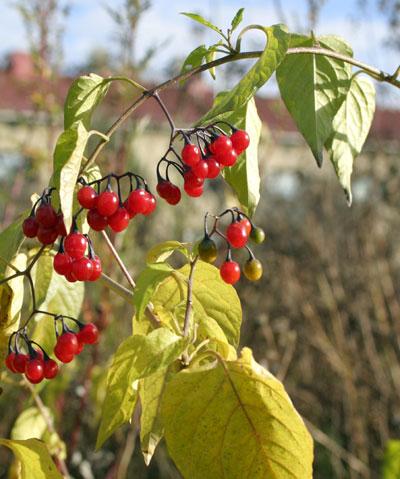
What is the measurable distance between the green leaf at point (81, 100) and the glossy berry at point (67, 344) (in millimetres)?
302

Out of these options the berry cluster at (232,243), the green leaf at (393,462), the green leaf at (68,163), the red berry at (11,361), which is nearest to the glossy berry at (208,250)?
the berry cluster at (232,243)

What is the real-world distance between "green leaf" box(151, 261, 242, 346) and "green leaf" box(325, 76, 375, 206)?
22cm

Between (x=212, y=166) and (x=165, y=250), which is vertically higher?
(x=212, y=166)

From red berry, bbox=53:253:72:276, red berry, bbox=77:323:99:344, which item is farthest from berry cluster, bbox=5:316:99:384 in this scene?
red berry, bbox=53:253:72:276

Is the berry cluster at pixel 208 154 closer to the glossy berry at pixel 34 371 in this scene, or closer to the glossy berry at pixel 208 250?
the glossy berry at pixel 208 250

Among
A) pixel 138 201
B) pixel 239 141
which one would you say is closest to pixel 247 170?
pixel 239 141

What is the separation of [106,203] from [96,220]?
3 cm

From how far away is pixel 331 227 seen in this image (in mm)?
6426

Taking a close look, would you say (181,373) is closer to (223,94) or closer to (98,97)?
(98,97)

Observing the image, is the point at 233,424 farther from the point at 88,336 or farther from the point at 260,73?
the point at 260,73

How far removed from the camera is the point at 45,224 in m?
0.98

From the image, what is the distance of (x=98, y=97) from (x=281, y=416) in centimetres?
46

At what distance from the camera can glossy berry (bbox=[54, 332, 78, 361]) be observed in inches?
44.4

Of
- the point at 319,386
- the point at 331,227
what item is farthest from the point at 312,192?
the point at 319,386
